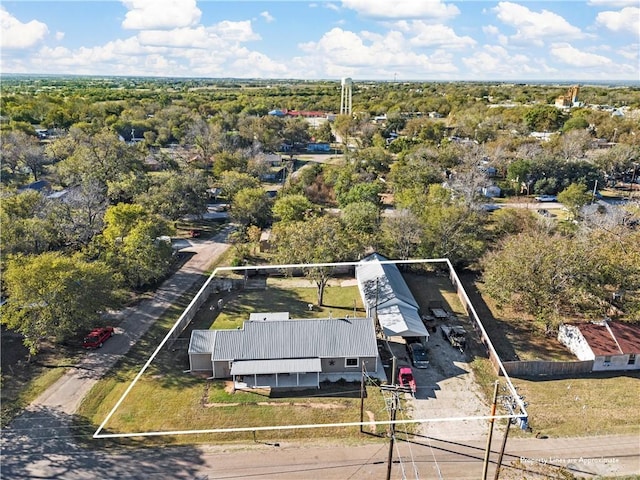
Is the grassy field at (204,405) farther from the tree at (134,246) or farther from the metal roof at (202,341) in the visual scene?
the tree at (134,246)

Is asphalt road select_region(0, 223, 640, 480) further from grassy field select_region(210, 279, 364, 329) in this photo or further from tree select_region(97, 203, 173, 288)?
tree select_region(97, 203, 173, 288)

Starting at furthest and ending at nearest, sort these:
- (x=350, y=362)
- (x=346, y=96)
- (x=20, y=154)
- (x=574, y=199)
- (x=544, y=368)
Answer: (x=346, y=96), (x=20, y=154), (x=574, y=199), (x=544, y=368), (x=350, y=362)

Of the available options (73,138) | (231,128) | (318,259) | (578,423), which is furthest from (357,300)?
(231,128)

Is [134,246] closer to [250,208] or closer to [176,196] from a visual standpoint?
[250,208]

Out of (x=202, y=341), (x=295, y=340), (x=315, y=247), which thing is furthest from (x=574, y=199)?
(x=202, y=341)

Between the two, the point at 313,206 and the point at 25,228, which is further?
the point at 313,206

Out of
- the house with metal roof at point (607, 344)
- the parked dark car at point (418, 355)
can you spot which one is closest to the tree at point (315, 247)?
the parked dark car at point (418, 355)

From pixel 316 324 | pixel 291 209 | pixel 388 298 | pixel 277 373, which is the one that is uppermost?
pixel 291 209
